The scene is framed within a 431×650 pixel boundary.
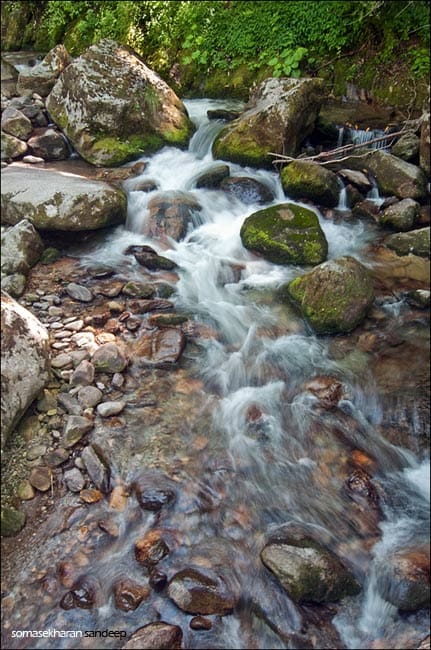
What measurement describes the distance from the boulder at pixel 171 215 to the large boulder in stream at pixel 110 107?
1.57 meters

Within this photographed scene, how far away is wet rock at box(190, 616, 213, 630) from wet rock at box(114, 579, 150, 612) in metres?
0.35

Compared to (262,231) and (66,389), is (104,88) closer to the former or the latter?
(262,231)

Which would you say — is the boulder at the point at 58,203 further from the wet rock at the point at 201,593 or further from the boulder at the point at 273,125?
the wet rock at the point at 201,593

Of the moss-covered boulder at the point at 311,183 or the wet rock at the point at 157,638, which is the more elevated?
the moss-covered boulder at the point at 311,183

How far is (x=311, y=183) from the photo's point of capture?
7371 mm

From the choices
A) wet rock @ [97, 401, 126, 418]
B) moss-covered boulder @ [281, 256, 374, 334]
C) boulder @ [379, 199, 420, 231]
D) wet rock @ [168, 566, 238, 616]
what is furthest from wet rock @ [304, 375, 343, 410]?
boulder @ [379, 199, 420, 231]

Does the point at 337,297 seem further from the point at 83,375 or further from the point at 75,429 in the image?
the point at 75,429

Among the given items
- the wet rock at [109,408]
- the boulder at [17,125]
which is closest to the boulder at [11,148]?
the boulder at [17,125]

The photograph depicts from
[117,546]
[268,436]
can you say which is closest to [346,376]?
[268,436]

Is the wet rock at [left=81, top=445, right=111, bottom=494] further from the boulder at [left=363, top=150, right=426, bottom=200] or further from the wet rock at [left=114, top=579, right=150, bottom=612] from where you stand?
the boulder at [left=363, top=150, right=426, bottom=200]

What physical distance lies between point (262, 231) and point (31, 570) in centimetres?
488

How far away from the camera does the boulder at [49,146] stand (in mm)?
8484

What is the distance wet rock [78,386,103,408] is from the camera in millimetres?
4355

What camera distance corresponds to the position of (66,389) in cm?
446
